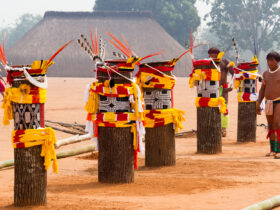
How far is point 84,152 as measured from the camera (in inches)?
345

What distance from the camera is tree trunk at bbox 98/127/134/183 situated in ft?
21.4

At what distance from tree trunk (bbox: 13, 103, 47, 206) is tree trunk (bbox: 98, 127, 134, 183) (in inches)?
54.2

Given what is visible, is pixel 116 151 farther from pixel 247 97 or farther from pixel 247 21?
pixel 247 21

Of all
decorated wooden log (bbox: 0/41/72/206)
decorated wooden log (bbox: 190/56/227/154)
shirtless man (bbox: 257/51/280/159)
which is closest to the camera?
decorated wooden log (bbox: 0/41/72/206)

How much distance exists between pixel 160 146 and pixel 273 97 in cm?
195

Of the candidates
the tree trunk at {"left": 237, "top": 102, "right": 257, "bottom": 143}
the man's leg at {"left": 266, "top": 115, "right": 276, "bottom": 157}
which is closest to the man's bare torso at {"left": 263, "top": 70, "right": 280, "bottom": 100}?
the man's leg at {"left": 266, "top": 115, "right": 276, "bottom": 157}

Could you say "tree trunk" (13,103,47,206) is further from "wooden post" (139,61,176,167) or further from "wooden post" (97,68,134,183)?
"wooden post" (139,61,176,167)

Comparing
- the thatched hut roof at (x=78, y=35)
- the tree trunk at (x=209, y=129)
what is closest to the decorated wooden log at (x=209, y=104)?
the tree trunk at (x=209, y=129)

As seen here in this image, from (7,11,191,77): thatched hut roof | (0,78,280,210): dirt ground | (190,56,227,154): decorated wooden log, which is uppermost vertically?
(7,11,191,77): thatched hut roof

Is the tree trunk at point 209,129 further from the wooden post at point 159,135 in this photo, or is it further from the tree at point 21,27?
the tree at point 21,27

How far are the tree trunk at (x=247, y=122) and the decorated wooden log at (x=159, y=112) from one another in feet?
10.2

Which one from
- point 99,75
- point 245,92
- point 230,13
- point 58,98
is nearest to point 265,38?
point 230,13

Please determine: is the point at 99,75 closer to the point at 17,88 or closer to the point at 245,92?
the point at 17,88

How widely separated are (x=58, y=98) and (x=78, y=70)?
1181 inches
